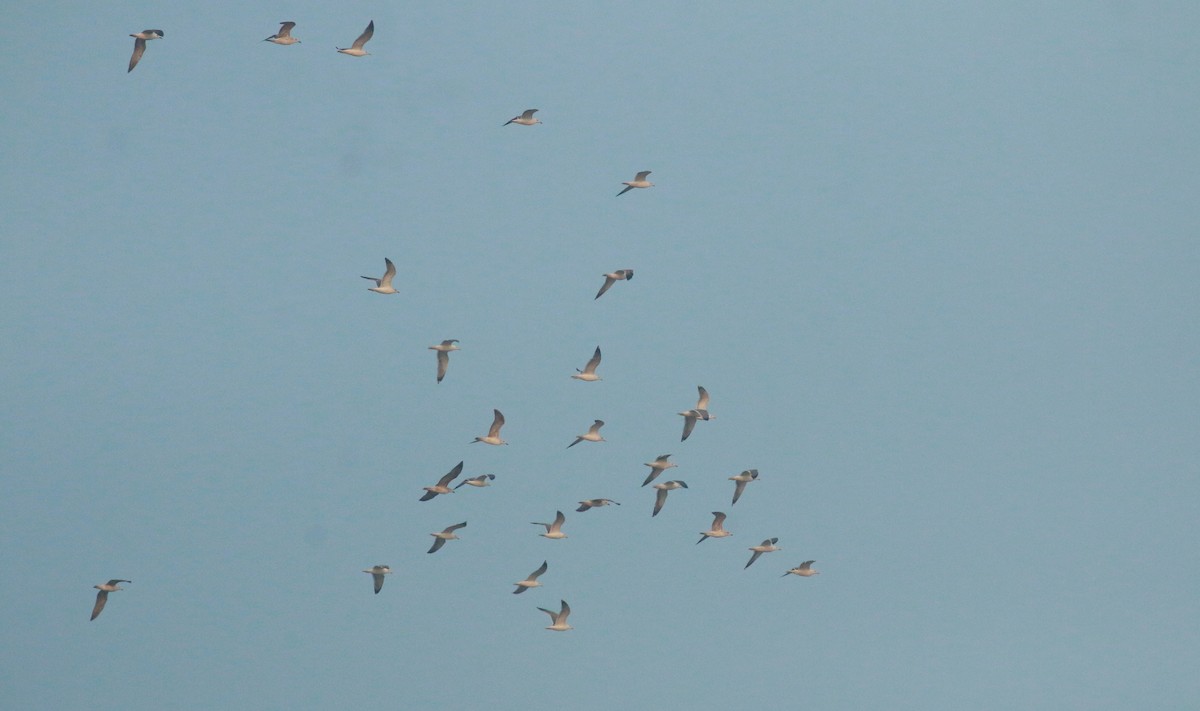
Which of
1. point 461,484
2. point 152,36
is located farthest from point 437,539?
point 152,36

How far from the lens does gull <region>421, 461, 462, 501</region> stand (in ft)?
257

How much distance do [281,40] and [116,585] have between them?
20512 millimetres

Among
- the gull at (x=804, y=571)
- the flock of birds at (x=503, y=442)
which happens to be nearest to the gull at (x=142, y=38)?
the flock of birds at (x=503, y=442)

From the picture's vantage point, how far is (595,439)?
274ft

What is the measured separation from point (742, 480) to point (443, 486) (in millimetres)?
12112

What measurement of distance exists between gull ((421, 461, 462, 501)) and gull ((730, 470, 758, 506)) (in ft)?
37.5

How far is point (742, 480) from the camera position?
84125 mm

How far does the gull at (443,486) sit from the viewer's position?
78.2 meters

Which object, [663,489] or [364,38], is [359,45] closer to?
[364,38]

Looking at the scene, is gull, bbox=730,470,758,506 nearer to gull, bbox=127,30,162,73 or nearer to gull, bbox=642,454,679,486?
gull, bbox=642,454,679,486

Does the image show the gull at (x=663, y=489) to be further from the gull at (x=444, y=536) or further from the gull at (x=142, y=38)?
the gull at (x=142, y=38)

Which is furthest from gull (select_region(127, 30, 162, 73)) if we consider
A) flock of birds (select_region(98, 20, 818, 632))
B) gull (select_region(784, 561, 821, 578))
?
gull (select_region(784, 561, 821, 578))

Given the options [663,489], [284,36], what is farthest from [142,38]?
[663,489]

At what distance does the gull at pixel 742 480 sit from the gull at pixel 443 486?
1143 centimetres
